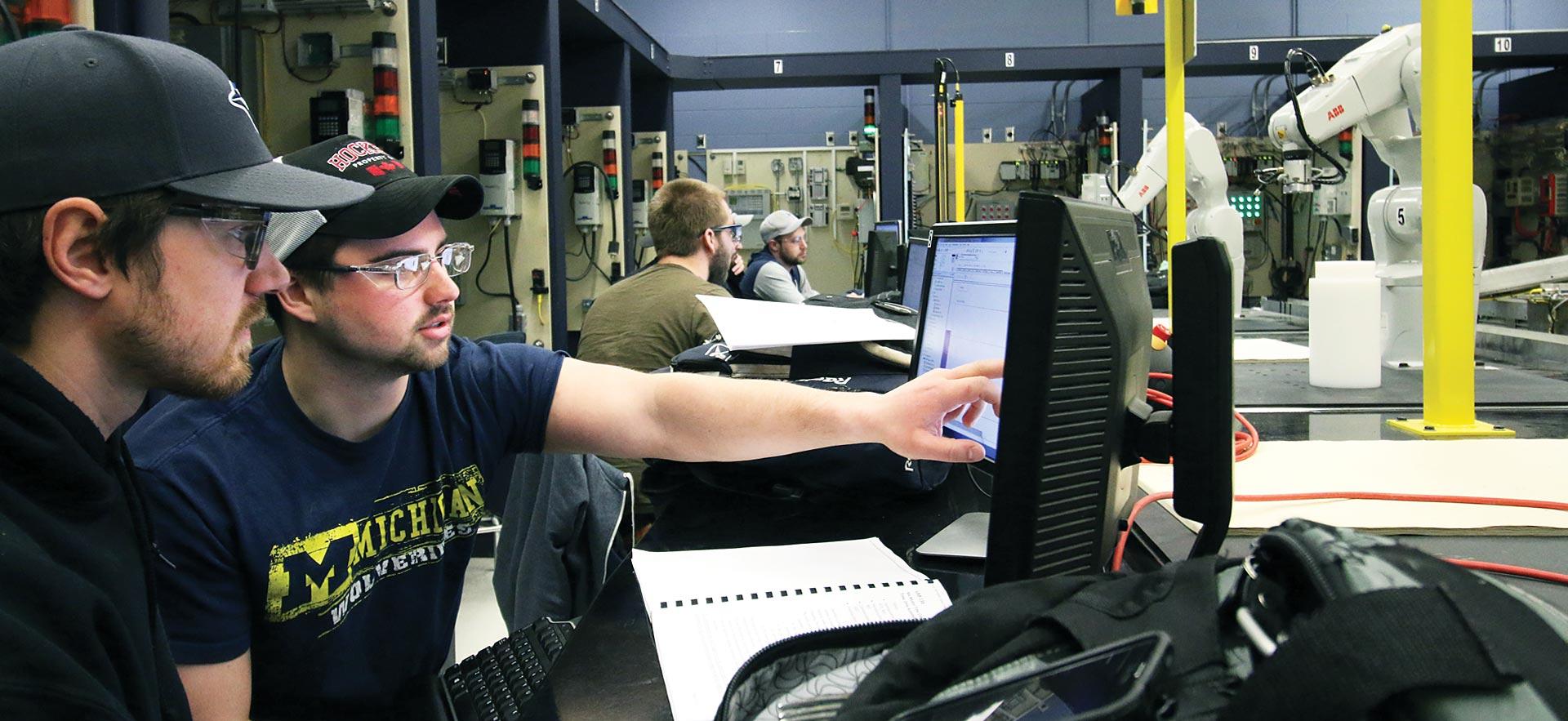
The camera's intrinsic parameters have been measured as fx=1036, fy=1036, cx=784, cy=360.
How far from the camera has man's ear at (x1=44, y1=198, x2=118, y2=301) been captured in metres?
0.77

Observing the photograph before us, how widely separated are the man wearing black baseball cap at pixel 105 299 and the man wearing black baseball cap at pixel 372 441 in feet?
0.64

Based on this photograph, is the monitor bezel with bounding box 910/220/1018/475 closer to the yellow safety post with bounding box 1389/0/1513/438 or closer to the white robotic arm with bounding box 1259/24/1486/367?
the yellow safety post with bounding box 1389/0/1513/438

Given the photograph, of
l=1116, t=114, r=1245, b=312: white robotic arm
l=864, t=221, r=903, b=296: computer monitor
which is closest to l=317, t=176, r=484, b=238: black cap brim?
l=1116, t=114, r=1245, b=312: white robotic arm

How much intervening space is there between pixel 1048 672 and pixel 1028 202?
1.07ft

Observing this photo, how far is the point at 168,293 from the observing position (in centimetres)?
87

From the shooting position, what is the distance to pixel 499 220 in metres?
4.68

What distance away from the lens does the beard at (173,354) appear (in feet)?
2.82

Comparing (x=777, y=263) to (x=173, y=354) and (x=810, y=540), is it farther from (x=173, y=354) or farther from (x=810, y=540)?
(x=173, y=354)

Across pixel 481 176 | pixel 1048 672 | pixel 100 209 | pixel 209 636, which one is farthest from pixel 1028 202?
pixel 481 176

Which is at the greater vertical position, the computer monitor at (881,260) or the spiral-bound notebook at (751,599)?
the computer monitor at (881,260)

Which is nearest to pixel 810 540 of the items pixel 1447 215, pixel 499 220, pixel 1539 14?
pixel 1447 215

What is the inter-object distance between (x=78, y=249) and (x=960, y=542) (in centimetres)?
90

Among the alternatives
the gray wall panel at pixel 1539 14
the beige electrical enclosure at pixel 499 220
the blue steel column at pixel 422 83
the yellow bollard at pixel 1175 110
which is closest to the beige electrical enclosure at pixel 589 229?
the beige electrical enclosure at pixel 499 220

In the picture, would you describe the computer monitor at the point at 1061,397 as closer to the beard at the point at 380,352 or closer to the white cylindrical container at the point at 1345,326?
the beard at the point at 380,352
